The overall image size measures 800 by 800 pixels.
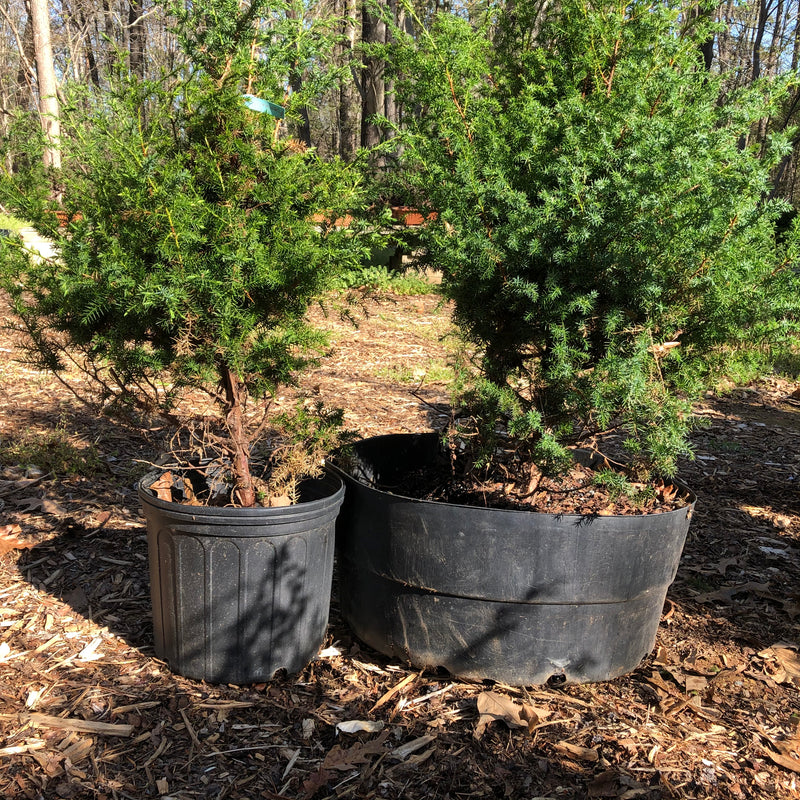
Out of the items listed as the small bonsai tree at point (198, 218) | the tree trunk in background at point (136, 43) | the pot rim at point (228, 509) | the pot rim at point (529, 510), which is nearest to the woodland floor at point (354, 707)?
the pot rim at point (529, 510)

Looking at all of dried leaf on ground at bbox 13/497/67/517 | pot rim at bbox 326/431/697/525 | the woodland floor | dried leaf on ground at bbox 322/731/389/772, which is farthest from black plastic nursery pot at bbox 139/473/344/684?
dried leaf on ground at bbox 13/497/67/517

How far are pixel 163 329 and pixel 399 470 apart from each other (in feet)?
4.18

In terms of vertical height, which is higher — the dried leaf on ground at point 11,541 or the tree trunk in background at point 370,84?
the tree trunk in background at point 370,84

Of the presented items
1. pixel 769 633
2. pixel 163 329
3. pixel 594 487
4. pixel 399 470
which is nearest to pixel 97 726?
pixel 163 329

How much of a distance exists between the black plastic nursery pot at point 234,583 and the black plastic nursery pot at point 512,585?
0.87 feet

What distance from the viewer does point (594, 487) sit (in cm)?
298

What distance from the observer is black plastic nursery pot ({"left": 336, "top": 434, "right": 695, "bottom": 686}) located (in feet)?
8.33

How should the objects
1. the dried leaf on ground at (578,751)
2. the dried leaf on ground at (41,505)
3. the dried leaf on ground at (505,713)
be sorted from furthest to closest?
the dried leaf on ground at (41,505), the dried leaf on ground at (505,713), the dried leaf on ground at (578,751)

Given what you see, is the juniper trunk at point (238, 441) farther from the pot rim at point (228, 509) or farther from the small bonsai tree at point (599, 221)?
the small bonsai tree at point (599, 221)

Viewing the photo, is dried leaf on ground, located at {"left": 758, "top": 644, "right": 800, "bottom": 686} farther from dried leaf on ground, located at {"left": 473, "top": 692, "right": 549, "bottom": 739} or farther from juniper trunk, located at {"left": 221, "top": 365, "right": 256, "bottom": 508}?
juniper trunk, located at {"left": 221, "top": 365, "right": 256, "bottom": 508}

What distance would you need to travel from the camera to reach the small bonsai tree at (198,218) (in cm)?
239

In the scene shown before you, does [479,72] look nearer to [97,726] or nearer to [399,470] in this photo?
[399,470]

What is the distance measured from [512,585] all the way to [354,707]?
69 cm

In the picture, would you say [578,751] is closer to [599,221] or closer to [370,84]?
[599,221]
